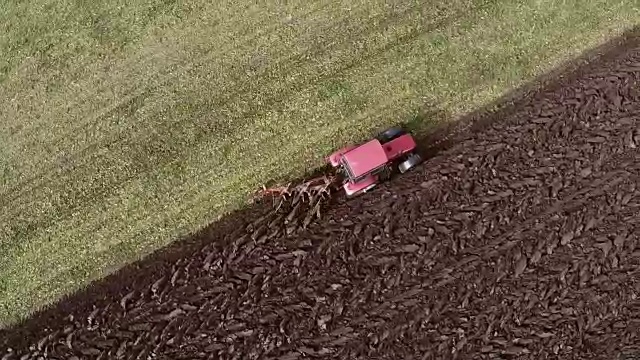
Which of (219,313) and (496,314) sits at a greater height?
(219,313)

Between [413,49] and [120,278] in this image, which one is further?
[413,49]

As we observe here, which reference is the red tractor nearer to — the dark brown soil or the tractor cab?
the tractor cab

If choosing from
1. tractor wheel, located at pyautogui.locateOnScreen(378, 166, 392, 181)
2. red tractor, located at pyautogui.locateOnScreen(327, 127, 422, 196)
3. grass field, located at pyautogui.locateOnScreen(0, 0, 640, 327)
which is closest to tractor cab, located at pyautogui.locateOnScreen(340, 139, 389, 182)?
red tractor, located at pyautogui.locateOnScreen(327, 127, 422, 196)

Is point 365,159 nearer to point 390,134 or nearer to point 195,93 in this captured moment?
point 390,134

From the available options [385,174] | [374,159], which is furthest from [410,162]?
[374,159]

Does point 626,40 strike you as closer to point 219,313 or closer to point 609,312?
point 609,312

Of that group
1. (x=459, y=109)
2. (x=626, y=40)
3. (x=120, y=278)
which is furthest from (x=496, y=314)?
(x=120, y=278)

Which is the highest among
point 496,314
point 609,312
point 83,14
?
point 83,14
